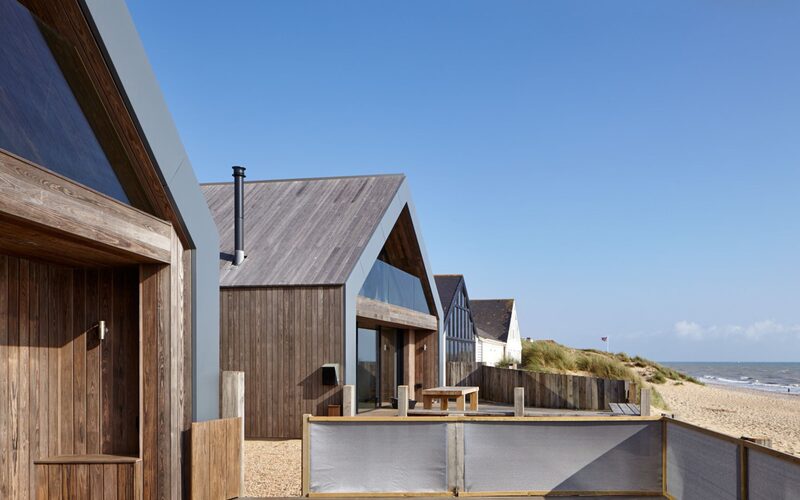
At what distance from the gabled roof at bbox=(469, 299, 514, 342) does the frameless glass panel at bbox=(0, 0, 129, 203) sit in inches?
1489

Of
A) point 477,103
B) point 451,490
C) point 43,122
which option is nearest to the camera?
point 43,122

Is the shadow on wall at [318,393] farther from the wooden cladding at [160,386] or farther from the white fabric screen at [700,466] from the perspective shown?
the white fabric screen at [700,466]

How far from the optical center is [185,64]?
15555 millimetres

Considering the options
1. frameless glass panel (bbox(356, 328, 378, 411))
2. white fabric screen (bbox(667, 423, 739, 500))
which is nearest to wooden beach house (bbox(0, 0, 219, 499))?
white fabric screen (bbox(667, 423, 739, 500))

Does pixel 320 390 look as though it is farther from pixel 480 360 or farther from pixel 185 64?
pixel 480 360

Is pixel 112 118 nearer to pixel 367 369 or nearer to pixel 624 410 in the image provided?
pixel 367 369

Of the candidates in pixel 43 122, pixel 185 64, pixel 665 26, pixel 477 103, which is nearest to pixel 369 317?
pixel 185 64

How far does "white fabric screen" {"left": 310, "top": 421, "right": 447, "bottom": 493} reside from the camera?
8.64m

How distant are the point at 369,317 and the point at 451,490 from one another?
8372 millimetres

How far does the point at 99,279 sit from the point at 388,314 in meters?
10.4

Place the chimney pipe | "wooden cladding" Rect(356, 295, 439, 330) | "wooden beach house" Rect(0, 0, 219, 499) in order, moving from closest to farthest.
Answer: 1. "wooden beach house" Rect(0, 0, 219, 499)
2. "wooden cladding" Rect(356, 295, 439, 330)
3. the chimney pipe

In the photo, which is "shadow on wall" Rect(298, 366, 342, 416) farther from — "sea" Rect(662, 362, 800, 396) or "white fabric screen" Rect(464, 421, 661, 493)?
"sea" Rect(662, 362, 800, 396)

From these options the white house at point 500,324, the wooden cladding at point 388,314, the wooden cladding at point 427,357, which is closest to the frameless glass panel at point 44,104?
the wooden cladding at point 388,314

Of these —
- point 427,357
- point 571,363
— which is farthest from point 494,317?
point 427,357
